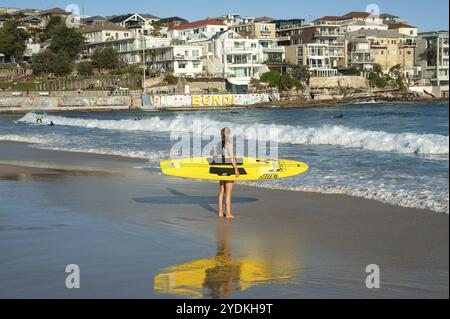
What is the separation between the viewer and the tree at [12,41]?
104 metres

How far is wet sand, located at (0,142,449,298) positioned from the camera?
6.78 m

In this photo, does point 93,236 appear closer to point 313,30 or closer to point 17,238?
point 17,238

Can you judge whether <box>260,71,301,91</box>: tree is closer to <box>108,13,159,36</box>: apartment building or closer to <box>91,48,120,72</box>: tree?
<box>91,48,120,72</box>: tree

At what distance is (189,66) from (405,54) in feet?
153

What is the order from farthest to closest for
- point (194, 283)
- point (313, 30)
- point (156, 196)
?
1. point (313, 30)
2. point (156, 196)
3. point (194, 283)

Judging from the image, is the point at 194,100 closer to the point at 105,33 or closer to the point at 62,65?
the point at 62,65

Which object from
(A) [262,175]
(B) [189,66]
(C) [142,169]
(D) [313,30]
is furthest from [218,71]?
(A) [262,175]

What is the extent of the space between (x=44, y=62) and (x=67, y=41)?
264 inches

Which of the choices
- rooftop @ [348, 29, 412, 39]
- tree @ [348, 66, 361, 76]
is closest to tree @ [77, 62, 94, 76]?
tree @ [348, 66, 361, 76]

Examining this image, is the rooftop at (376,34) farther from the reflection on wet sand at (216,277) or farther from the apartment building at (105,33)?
the reflection on wet sand at (216,277)

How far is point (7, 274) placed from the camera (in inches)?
288

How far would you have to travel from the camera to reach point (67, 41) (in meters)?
106

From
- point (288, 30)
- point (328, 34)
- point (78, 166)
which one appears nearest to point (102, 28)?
point (288, 30)

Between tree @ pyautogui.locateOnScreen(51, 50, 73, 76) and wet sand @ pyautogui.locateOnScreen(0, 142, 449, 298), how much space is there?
8815 cm
